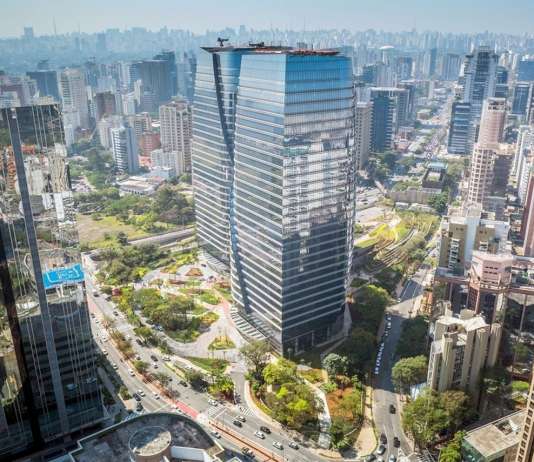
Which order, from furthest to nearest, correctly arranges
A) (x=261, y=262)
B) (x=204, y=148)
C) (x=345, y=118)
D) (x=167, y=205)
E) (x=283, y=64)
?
(x=167, y=205) < (x=204, y=148) < (x=261, y=262) < (x=345, y=118) < (x=283, y=64)

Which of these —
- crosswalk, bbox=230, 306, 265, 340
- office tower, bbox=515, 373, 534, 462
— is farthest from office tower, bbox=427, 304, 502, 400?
crosswalk, bbox=230, 306, 265, 340

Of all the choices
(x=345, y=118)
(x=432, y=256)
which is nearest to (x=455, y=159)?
(x=432, y=256)

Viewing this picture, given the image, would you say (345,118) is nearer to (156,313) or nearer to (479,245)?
(479,245)

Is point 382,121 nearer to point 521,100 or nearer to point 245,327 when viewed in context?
point 521,100

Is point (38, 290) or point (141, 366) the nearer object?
point (38, 290)

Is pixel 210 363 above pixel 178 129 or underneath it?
underneath

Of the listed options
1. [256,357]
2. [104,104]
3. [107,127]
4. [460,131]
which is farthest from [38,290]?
[104,104]
